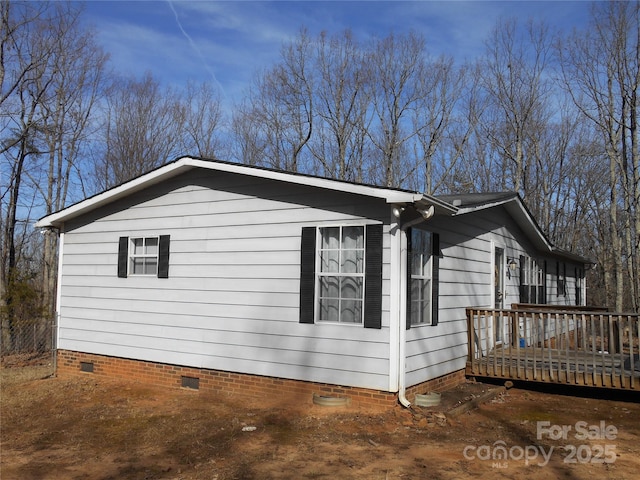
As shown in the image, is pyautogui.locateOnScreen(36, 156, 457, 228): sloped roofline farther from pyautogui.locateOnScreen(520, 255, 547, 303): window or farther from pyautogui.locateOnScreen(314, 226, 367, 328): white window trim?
pyautogui.locateOnScreen(520, 255, 547, 303): window

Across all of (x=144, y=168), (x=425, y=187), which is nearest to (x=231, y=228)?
(x=144, y=168)

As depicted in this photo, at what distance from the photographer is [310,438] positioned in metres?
6.25

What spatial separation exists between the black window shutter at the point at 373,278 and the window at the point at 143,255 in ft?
12.8

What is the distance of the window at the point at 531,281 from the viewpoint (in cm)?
1273

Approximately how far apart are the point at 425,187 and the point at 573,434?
20.0m

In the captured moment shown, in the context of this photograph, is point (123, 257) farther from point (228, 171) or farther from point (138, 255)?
point (228, 171)

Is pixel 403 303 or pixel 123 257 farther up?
pixel 123 257

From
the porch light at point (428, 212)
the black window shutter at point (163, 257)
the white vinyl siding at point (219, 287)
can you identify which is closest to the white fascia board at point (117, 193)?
the white vinyl siding at point (219, 287)

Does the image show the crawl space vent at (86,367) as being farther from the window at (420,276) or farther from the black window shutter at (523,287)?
the black window shutter at (523,287)

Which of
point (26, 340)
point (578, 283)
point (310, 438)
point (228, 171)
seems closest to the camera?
point (310, 438)

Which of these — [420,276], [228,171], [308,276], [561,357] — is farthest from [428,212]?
[561,357]

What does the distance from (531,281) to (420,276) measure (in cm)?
672

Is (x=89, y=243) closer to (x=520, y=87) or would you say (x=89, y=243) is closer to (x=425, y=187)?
(x=425, y=187)

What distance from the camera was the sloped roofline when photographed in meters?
6.96
